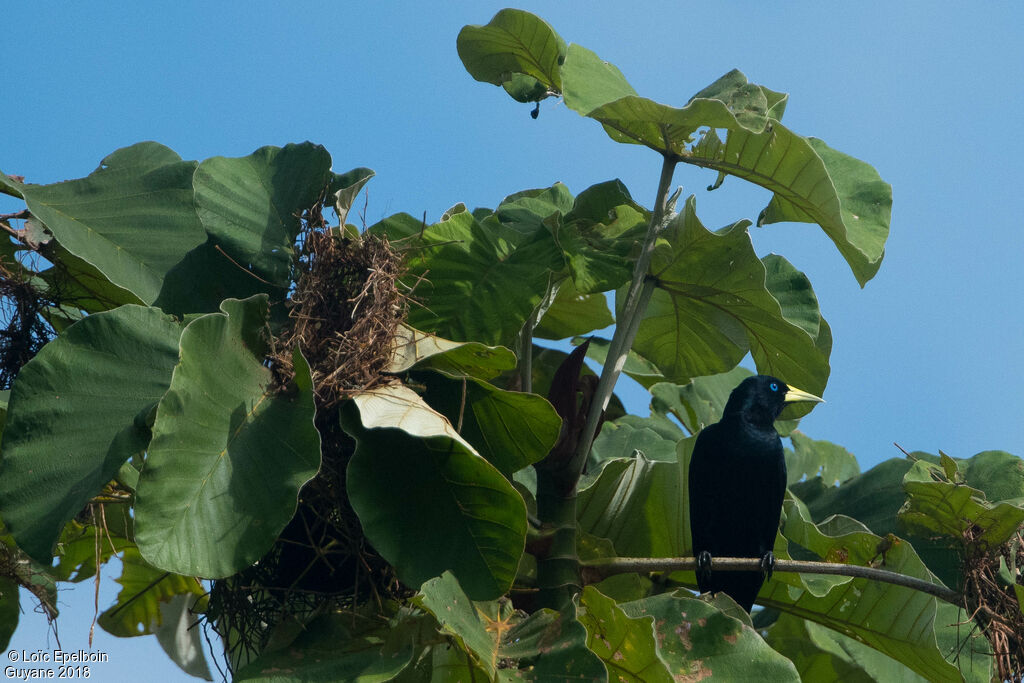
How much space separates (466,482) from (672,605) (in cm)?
61

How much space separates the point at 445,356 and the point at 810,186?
43.2 inches

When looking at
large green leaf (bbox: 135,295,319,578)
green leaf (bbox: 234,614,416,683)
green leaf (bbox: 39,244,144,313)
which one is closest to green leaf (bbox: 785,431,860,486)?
green leaf (bbox: 234,614,416,683)

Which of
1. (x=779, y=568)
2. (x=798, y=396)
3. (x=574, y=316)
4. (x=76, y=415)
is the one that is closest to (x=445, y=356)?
(x=76, y=415)

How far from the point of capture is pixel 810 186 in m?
2.71

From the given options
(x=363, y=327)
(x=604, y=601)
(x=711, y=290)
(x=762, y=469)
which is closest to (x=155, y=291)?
(x=363, y=327)

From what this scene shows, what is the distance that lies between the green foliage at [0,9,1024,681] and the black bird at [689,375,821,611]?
3.5 inches

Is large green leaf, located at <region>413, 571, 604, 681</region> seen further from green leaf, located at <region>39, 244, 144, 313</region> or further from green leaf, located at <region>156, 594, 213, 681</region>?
green leaf, located at <region>156, 594, 213, 681</region>

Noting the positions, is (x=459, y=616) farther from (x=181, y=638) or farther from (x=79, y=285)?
(x=181, y=638)

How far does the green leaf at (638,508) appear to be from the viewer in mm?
3078

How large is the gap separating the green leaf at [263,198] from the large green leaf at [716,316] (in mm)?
1068

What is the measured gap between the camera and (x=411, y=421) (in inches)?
81.7

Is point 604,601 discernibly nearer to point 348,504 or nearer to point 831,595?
point 348,504

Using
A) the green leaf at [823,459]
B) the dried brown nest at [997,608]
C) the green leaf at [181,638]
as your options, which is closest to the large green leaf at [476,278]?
the dried brown nest at [997,608]

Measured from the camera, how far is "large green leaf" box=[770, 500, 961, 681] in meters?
2.76
